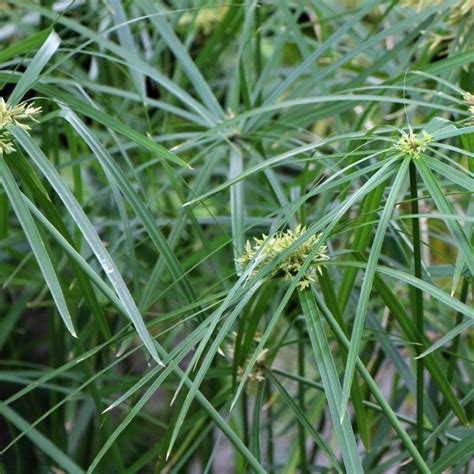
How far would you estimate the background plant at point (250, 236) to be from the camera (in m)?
0.55

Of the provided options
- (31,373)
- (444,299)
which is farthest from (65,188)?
(31,373)

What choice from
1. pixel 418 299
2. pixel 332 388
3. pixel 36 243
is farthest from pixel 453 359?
pixel 36 243

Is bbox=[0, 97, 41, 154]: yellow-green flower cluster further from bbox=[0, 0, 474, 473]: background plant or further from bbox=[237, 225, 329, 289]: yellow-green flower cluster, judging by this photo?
bbox=[237, 225, 329, 289]: yellow-green flower cluster

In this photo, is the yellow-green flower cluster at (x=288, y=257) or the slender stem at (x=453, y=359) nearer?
the yellow-green flower cluster at (x=288, y=257)

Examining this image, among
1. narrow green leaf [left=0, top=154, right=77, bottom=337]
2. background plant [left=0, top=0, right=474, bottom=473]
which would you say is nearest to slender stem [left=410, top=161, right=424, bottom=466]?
background plant [left=0, top=0, right=474, bottom=473]

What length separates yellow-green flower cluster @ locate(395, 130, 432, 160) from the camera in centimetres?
55

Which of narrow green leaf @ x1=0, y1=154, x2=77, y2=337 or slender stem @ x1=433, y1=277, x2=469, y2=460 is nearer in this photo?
narrow green leaf @ x1=0, y1=154, x2=77, y2=337

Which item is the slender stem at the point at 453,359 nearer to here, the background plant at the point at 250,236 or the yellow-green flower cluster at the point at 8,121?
the background plant at the point at 250,236

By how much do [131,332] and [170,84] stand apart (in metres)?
0.28

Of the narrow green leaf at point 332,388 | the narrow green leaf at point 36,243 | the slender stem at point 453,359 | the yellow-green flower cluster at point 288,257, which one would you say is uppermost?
the narrow green leaf at point 36,243

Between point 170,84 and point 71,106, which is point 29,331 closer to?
point 170,84

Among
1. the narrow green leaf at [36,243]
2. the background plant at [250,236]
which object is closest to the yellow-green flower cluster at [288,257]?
the background plant at [250,236]

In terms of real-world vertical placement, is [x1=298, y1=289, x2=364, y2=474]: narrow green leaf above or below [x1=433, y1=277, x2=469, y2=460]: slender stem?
above

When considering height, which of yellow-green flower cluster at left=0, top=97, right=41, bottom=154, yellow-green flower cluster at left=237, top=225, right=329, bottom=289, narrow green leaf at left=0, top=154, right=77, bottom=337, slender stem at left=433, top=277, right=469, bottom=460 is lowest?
slender stem at left=433, top=277, right=469, bottom=460
